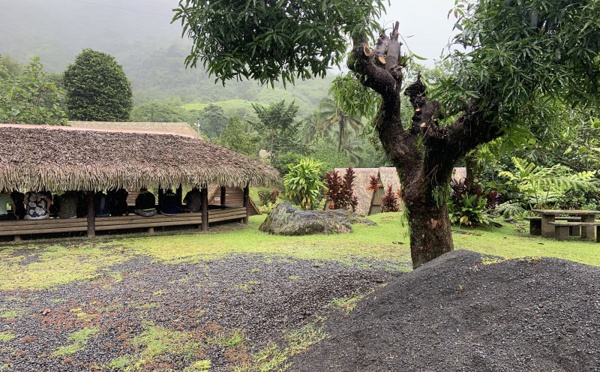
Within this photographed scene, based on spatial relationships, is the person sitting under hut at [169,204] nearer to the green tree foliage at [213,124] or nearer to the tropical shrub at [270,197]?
the tropical shrub at [270,197]

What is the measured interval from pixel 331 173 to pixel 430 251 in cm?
1092

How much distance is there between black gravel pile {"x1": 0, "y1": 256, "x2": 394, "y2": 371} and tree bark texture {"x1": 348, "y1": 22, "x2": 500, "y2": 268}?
90 centimetres

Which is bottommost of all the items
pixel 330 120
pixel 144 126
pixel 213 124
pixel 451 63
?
pixel 451 63

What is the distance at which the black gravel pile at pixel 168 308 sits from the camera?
2.91 metres

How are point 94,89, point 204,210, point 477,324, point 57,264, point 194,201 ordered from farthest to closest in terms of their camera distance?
point 94,89 < point 194,201 < point 204,210 < point 57,264 < point 477,324

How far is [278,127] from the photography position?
23.0 m

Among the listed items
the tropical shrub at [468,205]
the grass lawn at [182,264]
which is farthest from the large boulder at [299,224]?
the tropical shrub at [468,205]

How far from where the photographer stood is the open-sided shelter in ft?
26.2

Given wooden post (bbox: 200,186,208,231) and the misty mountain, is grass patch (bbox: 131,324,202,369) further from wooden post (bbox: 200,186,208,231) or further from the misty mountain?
the misty mountain

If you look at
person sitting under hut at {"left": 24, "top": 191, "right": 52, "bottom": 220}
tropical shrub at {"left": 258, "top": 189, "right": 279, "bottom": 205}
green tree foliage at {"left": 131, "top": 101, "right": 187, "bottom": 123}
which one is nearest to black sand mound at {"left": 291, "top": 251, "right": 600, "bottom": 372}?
person sitting under hut at {"left": 24, "top": 191, "right": 52, "bottom": 220}

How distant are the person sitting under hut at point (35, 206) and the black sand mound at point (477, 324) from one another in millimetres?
8197

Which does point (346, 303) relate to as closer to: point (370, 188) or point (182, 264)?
point (182, 264)

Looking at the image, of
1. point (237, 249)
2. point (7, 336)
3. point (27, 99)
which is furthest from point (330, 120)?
point (7, 336)

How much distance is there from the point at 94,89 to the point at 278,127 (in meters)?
13.0
